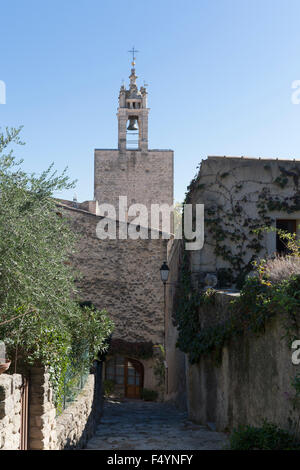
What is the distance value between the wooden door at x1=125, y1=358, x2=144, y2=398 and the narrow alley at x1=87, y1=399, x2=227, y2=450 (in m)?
7.74

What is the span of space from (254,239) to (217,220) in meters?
0.89

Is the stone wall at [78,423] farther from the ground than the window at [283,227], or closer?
closer

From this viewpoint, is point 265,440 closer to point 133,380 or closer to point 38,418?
point 38,418

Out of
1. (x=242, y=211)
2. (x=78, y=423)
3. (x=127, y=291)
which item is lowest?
(x=78, y=423)

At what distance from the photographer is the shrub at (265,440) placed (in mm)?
4988

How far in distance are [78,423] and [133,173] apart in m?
24.4

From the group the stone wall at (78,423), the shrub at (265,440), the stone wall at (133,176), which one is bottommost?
the stone wall at (78,423)

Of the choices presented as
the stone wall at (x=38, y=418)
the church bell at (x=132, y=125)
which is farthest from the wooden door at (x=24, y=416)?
the church bell at (x=132, y=125)

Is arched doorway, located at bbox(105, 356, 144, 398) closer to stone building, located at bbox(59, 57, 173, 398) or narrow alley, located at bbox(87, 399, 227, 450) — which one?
stone building, located at bbox(59, 57, 173, 398)

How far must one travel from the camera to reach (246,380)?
23.4 ft

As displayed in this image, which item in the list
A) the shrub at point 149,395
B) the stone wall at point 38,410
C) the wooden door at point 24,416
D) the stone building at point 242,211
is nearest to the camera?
the wooden door at point 24,416

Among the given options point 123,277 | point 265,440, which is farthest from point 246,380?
point 123,277

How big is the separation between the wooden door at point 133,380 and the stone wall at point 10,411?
14820 millimetres
